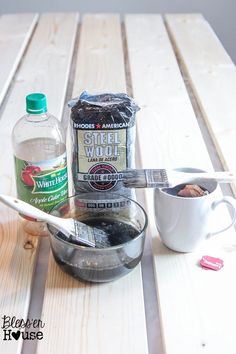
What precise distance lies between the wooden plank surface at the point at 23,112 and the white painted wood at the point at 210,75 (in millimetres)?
320

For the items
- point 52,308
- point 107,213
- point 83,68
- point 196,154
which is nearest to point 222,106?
point 196,154

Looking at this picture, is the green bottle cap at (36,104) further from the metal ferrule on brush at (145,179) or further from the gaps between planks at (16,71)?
the gaps between planks at (16,71)

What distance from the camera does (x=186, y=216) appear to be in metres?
0.69

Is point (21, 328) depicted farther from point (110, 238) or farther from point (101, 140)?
point (101, 140)

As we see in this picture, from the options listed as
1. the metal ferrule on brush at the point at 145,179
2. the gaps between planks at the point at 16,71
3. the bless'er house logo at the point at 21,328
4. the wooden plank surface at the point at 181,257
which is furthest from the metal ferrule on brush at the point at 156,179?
the gaps between planks at the point at 16,71

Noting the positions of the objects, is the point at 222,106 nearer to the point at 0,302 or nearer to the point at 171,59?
the point at 171,59

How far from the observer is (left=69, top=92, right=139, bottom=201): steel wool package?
27.9 inches

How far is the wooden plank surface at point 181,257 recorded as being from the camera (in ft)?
1.99

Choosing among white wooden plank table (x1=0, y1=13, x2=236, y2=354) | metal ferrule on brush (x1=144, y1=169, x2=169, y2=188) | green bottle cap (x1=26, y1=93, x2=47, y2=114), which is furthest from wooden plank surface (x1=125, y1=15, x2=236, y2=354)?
green bottle cap (x1=26, y1=93, x2=47, y2=114)

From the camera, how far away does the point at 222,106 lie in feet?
3.95

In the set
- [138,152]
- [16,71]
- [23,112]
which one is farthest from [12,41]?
[138,152]

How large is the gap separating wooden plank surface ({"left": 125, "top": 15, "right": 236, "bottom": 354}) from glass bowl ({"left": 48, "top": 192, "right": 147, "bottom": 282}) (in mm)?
53

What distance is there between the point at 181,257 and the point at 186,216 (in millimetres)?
69

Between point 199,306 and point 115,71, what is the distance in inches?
34.1
